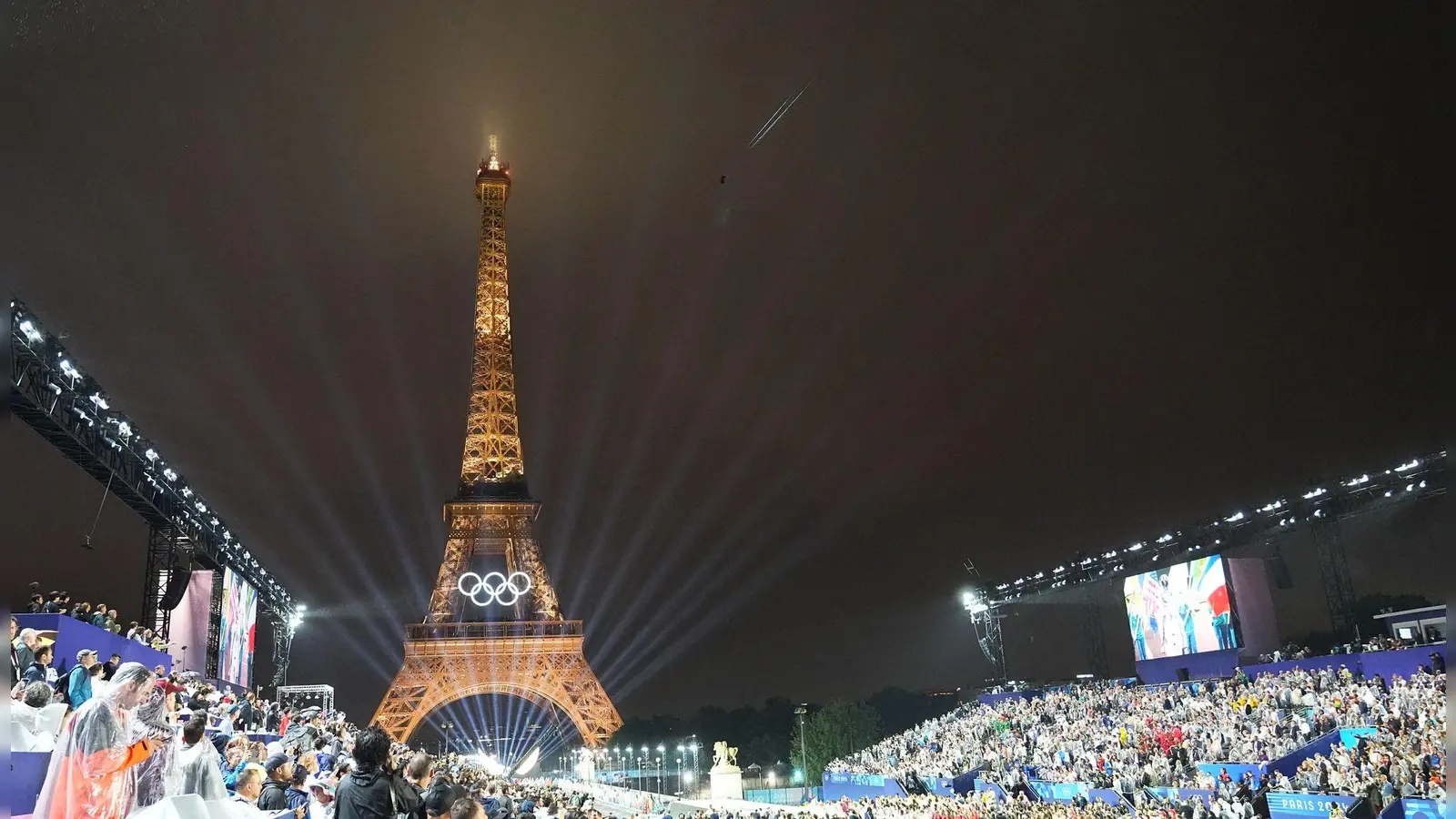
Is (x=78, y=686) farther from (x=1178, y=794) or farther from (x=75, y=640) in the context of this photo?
(x=1178, y=794)

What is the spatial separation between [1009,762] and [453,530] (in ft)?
102

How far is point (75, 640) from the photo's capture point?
574 inches

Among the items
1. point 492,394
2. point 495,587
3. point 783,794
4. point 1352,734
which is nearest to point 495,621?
point 495,587

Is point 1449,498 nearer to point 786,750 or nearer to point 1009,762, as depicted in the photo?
point 1009,762

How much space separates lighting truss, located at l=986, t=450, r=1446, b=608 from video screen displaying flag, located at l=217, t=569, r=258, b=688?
34635mm

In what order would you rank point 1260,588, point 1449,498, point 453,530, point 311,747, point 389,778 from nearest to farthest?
point 1449,498, point 389,778, point 311,747, point 1260,588, point 453,530

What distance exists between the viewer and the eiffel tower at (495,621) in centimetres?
4628

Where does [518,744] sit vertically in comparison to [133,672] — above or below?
below

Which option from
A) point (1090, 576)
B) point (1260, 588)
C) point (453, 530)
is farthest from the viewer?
point (453, 530)

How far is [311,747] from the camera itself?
12258 millimetres

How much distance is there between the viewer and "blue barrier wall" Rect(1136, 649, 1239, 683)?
3241 cm

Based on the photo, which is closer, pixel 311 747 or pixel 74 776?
pixel 74 776

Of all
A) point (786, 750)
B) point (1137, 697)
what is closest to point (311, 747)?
point (1137, 697)

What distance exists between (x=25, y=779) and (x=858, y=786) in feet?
115
